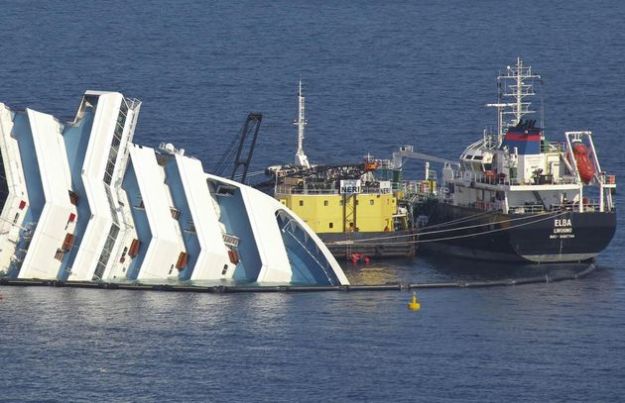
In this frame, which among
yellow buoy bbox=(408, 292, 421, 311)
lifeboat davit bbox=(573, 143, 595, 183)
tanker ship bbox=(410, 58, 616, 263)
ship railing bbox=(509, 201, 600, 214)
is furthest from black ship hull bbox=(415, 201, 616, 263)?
yellow buoy bbox=(408, 292, 421, 311)

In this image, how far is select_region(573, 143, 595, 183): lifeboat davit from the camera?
164875mm

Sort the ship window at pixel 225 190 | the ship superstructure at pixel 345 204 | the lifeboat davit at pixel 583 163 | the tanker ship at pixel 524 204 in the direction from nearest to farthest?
the ship window at pixel 225 190 → the tanker ship at pixel 524 204 → the lifeboat davit at pixel 583 163 → the ship superstructure at pixel 345 204

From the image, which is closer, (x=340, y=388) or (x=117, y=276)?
(x=340, y=388)

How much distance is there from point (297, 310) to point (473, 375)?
16526 millimetres

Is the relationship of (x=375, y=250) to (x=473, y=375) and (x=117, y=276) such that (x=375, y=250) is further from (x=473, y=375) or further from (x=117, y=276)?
(x=473, y=375)

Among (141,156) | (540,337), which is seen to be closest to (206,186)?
(141,156)

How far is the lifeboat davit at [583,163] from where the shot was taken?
165 metres

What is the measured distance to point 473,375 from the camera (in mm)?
125625

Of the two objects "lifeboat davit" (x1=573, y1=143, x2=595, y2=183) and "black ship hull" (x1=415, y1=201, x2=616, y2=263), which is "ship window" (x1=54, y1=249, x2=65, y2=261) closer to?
"black ship hull" (x1=415, y1=201, x2=616, y2=263)

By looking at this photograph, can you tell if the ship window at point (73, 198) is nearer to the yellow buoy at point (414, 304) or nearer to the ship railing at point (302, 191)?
the yellow buoy at point (414, 304)

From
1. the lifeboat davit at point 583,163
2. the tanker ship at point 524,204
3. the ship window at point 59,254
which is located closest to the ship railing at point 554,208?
the tanker ship at point 524,204

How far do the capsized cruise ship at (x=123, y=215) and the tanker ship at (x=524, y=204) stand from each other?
58.6ft

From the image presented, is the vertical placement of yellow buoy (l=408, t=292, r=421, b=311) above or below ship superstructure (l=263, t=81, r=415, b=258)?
below

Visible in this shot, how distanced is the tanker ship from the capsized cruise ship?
17873 millimetres
